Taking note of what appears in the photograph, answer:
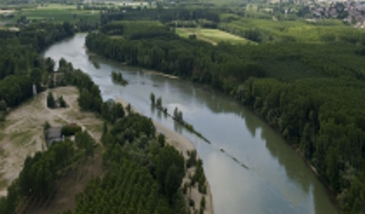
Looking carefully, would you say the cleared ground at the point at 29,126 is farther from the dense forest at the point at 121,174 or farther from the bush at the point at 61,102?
the dense forest at the point at 121,174

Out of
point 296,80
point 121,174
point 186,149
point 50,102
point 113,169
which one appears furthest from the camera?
point 296,80

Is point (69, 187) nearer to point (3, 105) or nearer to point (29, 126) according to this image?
point (29, 126)

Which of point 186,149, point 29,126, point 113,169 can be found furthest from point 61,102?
point 113,169

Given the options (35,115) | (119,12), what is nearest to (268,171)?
(35,115)

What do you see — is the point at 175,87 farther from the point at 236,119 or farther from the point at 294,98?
the point at 294,98

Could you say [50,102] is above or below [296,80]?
below

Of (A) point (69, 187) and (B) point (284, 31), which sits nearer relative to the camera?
(A) point (69, 187)

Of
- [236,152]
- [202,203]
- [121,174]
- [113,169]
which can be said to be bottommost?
[236,152]
